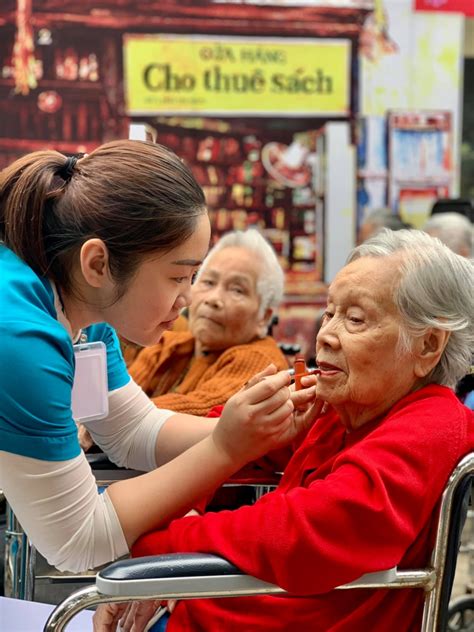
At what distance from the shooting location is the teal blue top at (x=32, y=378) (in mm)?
1391

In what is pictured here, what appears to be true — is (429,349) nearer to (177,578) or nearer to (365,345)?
(365,345)

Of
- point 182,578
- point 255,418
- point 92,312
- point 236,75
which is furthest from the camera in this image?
point 236,75

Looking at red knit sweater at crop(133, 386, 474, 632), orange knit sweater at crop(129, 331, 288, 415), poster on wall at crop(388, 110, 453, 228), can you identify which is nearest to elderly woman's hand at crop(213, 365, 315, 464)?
red knit sweater at crop(133, 386, 474, 632)

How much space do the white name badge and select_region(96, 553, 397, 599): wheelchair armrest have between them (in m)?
0.50

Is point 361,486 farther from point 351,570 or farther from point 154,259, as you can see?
point 154,259

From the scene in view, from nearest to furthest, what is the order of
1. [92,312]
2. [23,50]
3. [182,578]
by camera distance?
1. [182,578]
2. [92,312]
3. [23,50]

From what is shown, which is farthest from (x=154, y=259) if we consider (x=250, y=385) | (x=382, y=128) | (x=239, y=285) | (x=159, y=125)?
(x=382, y=128)

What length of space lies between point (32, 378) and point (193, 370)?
1688 millimetres

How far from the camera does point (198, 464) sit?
1.56 meters

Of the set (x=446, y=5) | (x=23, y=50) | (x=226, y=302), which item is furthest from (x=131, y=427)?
(x=446, y=5)

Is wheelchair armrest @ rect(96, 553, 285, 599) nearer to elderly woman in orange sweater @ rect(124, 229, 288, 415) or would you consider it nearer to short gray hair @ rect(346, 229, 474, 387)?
short gray hair @ rect(346, 229, 474, 387)

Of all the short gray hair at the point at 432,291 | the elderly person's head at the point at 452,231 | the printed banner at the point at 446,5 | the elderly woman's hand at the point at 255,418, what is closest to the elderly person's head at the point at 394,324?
the short gray hair at the point at 432,291

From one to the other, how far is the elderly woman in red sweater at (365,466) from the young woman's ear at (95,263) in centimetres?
41

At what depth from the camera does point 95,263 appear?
154cm
